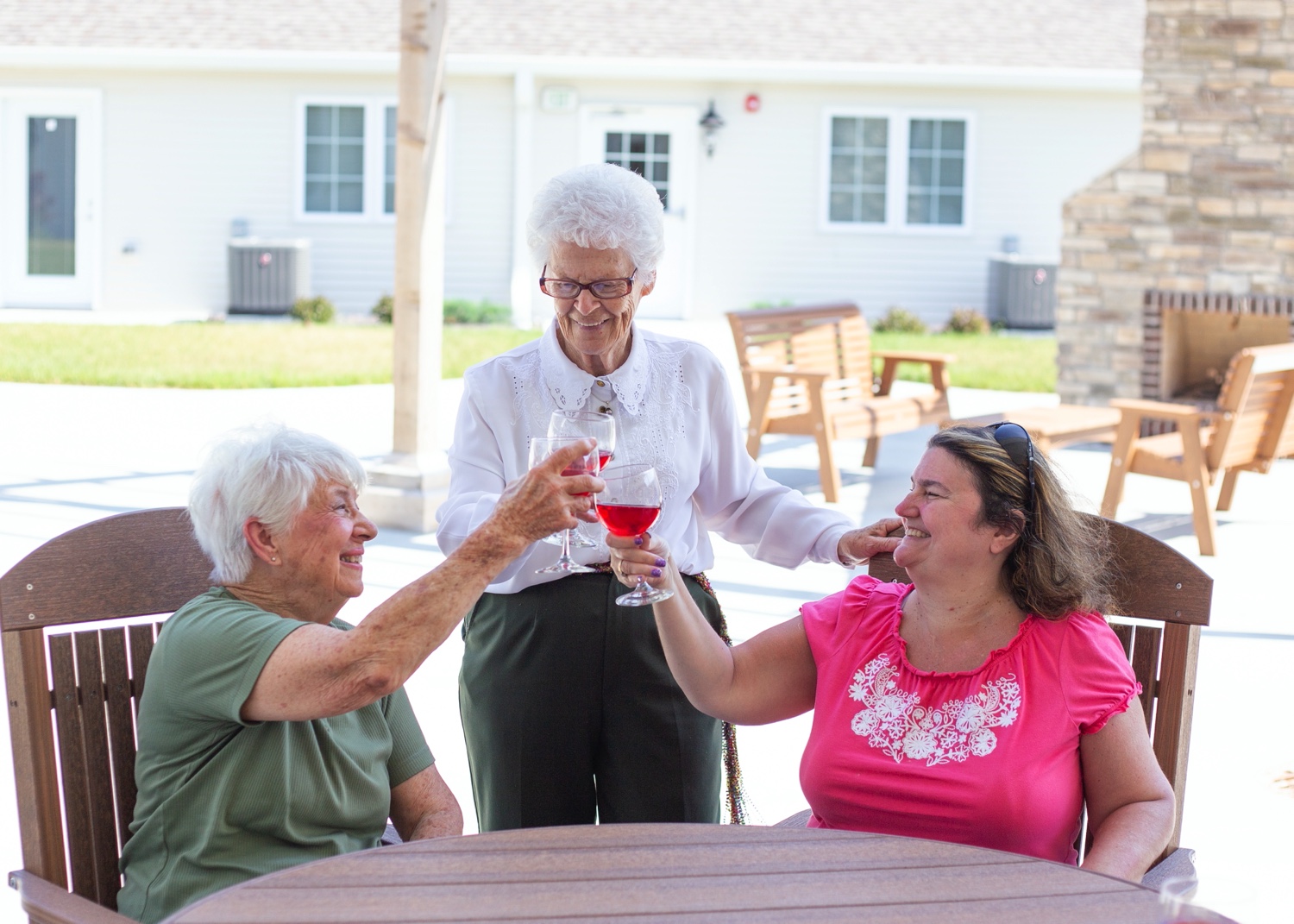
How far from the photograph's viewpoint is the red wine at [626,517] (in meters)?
2.05

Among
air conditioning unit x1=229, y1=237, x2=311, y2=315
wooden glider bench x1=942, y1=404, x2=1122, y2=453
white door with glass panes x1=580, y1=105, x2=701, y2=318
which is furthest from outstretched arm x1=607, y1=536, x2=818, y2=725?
air conditioning unit x1=229, y1=237, x2=311, y2=315

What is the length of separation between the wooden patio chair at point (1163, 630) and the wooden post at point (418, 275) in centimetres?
445

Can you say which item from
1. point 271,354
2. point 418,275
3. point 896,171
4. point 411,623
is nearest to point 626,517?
point 411,623

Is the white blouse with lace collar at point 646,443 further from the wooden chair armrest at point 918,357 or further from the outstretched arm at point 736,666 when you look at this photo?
the wooden chair armrest at point 918,357

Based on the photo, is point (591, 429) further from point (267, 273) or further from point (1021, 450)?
point (267, 273)

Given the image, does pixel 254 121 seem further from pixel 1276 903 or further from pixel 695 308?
pixel 1276 903

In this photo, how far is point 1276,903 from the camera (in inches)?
127

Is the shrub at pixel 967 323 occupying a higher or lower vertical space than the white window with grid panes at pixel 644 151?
lower

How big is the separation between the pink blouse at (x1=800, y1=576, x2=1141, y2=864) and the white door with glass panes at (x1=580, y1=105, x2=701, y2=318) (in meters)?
13.9

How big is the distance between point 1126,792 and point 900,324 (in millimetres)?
13700

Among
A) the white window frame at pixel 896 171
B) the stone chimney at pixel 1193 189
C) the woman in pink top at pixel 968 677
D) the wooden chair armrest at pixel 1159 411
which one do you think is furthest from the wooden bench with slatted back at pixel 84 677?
the white window frame at pixel 896 171

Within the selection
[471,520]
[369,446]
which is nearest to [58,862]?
[471,520]

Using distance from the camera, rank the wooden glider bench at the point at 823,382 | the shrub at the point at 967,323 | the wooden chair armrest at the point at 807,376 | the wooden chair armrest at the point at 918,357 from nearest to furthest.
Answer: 1. the wooden chair armrest at the point at 807,376
2. the wooden glider bench at the point at 823,382
3. the wooden chair armrest at the point at 918,357
4. the shrub at the point at 967,323

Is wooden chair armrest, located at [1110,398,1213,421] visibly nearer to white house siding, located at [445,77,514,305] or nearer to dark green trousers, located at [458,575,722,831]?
dark green trousers, located at [458,575,722,831]
